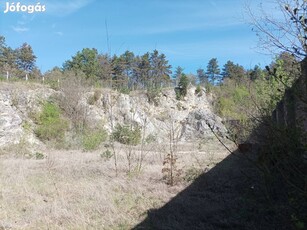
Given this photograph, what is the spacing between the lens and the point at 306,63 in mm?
3156

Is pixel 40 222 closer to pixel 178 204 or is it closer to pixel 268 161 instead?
pixel 178 204

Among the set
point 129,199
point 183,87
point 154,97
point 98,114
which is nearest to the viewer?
point 129,199

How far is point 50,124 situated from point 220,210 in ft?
67.6

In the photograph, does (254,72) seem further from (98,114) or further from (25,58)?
(25,58)

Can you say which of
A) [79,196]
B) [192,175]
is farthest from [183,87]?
[79,196]

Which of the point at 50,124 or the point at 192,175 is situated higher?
the point at 50,124

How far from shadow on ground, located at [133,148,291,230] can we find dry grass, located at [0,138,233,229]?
338mm

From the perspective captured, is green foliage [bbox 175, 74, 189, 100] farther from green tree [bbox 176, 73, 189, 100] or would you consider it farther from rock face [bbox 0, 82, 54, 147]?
rock face [bbox 0, 82, 54, 147]

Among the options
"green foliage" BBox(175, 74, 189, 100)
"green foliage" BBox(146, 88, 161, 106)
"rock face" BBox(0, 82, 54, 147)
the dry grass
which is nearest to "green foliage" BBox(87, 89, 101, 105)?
"rock face" BBox(0, 82, 54, 147)

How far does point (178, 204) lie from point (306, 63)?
3.84 meters

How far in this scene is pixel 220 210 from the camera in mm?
5715

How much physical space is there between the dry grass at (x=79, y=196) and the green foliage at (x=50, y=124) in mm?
13394

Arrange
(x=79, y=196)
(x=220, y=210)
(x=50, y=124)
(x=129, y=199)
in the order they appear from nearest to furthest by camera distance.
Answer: (x=220, y=210)
(x=129, y=199)
(x=79, y=196)
(x=50, y=124)

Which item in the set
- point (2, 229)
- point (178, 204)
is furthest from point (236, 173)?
point (2, 229)
